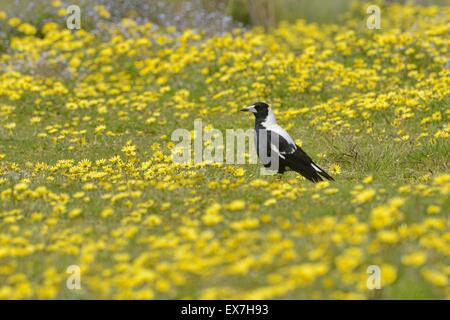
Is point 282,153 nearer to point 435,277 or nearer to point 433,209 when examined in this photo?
point 433,209

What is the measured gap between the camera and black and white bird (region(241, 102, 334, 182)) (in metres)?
7.12

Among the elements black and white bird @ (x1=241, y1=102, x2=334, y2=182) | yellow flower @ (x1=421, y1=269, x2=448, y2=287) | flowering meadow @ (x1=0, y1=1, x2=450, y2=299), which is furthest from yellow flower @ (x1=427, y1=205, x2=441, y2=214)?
black and white bird @ (x1=241, y1=102, x2=334, y2=182)

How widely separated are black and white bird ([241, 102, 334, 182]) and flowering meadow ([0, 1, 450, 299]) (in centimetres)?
20

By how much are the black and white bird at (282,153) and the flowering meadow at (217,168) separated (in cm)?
20

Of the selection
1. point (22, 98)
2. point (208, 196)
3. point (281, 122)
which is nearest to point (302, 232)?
point (208, 196)

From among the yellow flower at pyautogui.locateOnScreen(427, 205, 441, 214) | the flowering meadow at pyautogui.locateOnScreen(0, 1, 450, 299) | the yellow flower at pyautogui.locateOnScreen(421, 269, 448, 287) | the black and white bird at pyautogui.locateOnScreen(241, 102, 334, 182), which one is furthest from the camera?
the black and white bird at pyautogui.locateOnScreen(241, 102, 334, 182)

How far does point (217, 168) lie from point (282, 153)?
0.67m

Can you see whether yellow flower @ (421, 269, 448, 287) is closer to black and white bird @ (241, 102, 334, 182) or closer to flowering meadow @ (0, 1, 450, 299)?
flowering meadow @ (0, 1, 450, 299)

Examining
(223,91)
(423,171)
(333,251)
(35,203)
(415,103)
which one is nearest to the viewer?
(333,251)

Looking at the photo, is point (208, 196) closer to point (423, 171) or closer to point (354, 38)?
point (423, 171)

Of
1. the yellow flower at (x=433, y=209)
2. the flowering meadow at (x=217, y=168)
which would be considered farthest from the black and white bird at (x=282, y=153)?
the yellow flower at (x=433, y=209)

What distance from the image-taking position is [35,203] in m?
5.98
